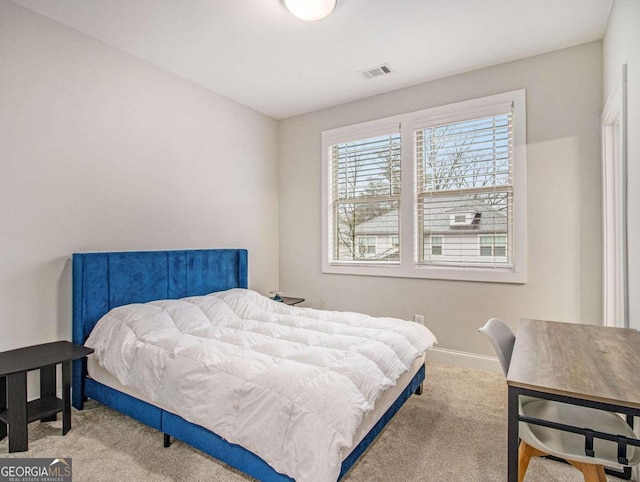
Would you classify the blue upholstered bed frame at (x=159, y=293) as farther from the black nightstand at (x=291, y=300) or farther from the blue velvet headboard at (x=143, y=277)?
the black nightstand at (x=291, y=300)

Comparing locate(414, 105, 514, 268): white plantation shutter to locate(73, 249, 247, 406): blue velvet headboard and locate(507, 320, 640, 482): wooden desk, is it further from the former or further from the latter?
locate(73, 249, 247, 406): blue velvet headboard

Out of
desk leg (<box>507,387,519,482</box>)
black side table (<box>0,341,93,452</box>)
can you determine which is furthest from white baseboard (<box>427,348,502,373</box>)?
black side table (<box>0,341,93,452</box>)

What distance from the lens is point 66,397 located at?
223 cm

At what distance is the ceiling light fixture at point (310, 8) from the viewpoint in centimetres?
225

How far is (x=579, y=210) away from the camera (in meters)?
2.86

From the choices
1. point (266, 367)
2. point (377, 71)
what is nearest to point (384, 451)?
point (266, 367)

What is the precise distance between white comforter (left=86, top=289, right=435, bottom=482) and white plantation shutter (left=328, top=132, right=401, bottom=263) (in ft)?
4.20

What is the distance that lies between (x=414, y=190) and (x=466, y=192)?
1.66ft

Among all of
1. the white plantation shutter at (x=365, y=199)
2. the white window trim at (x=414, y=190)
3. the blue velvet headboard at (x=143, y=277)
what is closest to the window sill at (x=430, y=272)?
the white window trim at (x=414, y=190)

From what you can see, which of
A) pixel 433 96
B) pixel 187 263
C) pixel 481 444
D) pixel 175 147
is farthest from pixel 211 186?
pixel 481 444

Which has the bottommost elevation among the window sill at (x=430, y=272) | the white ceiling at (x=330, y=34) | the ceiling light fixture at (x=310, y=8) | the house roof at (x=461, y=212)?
the window sill at (x=430, y=272)

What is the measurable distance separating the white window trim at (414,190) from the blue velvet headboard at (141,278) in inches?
47.2

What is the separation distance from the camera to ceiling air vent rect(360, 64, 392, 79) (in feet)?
10.6
